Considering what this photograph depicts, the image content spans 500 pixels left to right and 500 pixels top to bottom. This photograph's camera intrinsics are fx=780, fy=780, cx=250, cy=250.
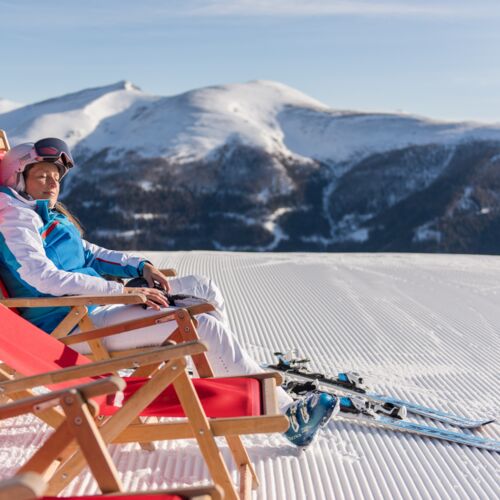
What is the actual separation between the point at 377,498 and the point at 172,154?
307 feet

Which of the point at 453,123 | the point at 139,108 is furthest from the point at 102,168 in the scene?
the point at 453,123

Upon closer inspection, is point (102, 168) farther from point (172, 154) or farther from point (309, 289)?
point (309, 289)

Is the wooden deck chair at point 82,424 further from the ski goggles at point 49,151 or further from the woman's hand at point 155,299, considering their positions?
the ski goggles at point 49,151

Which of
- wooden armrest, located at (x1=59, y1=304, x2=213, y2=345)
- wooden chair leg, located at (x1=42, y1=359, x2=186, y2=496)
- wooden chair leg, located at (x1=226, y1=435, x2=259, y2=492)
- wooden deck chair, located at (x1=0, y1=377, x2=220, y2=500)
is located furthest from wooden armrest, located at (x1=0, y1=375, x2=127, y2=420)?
wooden armrest, located at (x1=59, y1=304, x2=213, y2=345)

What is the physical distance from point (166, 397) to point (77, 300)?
730 mm

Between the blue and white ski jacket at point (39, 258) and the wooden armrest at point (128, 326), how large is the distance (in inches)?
11.3

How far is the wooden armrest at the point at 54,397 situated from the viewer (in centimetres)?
170

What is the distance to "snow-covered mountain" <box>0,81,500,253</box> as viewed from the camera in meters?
87.8

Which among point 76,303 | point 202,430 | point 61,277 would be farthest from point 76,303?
point 202,430

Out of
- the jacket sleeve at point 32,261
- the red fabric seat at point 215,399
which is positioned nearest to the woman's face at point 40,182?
the jacket sleeve at point 32,261

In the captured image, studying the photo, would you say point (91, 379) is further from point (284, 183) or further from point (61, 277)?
point (284, 183)

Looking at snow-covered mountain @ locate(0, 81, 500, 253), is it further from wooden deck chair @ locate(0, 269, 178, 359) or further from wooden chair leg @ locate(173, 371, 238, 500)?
wooden chair leg @ locate(173, 371, 238, 500)

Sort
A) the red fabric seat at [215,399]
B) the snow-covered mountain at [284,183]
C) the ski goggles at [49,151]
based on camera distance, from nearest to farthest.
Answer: the red fabric seat at [215,399] → the ski goggles at [49,151] → the snow-covered mountain at [284,183]

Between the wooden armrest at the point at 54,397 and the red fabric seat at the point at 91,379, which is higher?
the wooden armrest at the point at 54,397
